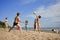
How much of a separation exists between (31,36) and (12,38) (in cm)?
150

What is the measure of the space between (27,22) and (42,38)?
24.5ft

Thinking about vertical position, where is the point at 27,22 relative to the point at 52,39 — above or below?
above

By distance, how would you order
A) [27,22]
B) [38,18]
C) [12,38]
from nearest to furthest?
[12,38] < [38,18] < [27,22]

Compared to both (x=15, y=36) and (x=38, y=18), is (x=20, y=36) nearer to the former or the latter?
(x=15, y=36)

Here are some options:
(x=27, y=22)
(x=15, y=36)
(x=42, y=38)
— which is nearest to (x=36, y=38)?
(x=42, y=38)

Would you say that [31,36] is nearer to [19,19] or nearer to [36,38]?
[36,38]

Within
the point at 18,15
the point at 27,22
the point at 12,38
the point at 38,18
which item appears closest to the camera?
the point at 12,38

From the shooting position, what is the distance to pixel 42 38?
13.1m

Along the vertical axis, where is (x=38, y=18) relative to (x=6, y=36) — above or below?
above

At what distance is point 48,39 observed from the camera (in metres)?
13.0

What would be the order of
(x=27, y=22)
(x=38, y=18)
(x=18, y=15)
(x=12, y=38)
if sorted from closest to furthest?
(x=12, y=38), (x=18, y=15), (x=38, y=18), (x=27, y=22)

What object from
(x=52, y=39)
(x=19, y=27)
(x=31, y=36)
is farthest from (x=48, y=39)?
(x=19, y=27)

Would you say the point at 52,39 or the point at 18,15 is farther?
the point at 18,15

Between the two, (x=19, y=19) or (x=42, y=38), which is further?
(x=19, y=19)
